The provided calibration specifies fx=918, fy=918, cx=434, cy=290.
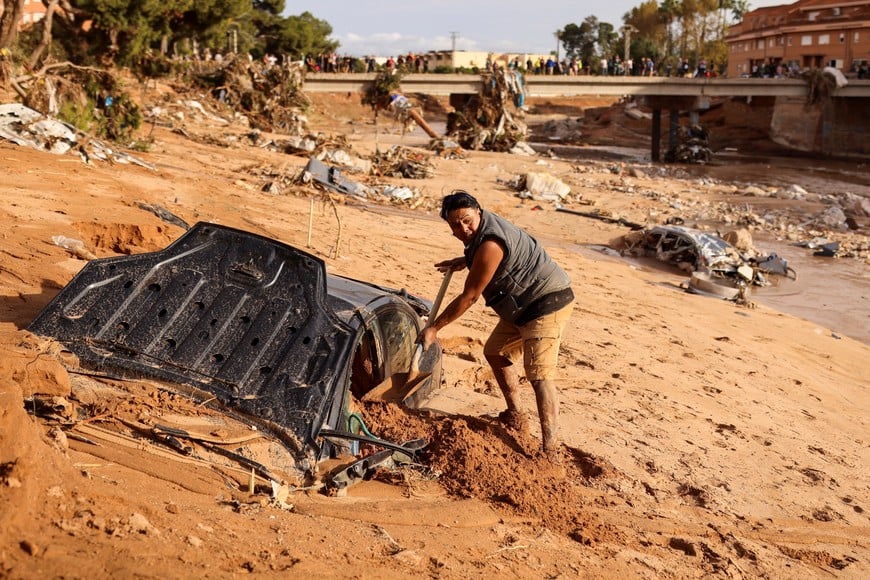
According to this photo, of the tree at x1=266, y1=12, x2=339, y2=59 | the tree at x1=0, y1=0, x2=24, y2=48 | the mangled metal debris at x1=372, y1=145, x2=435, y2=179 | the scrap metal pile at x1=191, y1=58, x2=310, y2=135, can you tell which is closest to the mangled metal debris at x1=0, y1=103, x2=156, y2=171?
the tree at x1=0, y1=0, x2=24, y2=48

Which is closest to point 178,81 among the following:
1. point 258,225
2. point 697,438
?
point 258,225

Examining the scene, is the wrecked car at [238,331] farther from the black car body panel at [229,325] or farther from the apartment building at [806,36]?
the apartment building at [806,36]

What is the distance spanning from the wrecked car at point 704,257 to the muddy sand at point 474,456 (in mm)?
2176

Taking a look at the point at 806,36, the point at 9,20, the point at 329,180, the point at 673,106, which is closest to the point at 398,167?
the point at 329,180

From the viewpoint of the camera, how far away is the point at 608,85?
45500 millimetres

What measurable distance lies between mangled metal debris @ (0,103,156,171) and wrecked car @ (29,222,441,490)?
969 cm

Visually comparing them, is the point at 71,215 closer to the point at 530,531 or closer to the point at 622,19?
the point at 530,531

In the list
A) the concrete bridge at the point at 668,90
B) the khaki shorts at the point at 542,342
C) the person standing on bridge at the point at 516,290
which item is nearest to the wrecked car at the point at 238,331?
the person standing on bridge at the point at 516,290

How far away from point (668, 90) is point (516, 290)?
42836 mm

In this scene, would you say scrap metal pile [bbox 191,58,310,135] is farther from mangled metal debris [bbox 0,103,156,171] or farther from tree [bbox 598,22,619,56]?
tree [bbox 598,22,619,56]

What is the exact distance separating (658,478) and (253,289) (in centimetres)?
312

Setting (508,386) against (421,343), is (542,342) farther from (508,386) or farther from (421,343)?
(421,343)

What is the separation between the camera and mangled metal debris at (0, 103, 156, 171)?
13.7 m

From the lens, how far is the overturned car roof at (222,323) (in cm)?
458
